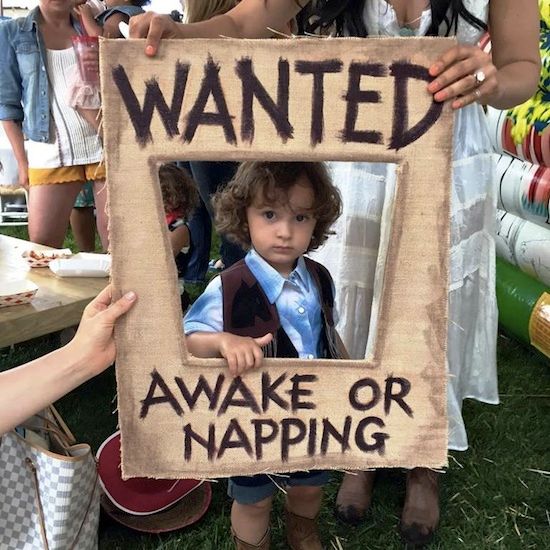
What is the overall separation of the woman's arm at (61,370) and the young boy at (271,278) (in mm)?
95

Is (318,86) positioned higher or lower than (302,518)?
higher

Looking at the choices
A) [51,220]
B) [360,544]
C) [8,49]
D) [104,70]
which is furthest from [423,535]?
[8,49]

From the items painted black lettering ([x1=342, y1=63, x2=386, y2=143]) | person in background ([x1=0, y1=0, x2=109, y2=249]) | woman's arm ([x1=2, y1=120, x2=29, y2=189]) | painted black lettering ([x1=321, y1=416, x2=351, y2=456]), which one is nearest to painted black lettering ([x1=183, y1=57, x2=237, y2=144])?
painted black lettering ([x1=342, y1=63, x2=386, y2=143])

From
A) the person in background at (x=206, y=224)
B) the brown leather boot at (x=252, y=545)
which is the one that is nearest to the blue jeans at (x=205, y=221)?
the person in background at (x=206, y=224)

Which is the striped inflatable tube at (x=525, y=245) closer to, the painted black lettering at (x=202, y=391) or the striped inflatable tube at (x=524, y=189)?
the striped inflatable tube at (x=524, y=189)

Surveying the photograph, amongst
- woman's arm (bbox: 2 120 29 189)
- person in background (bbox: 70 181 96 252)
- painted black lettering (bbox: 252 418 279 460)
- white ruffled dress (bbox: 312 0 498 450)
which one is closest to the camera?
painted black lettering (bbox: 252 418 279 460)

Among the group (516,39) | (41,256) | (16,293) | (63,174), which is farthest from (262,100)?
(63,174)

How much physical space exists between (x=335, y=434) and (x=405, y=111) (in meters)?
0.36

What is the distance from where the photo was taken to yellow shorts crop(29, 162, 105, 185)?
198cm

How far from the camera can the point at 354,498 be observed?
130cm

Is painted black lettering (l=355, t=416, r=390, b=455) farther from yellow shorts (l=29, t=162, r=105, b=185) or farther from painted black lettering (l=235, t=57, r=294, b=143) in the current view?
yellow shorts (l=29, t=162, r=105, b=185)

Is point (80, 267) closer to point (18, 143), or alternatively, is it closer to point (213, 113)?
point (18, 143)

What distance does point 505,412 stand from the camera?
5.74 feet

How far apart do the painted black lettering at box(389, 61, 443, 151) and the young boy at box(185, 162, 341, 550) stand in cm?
11
